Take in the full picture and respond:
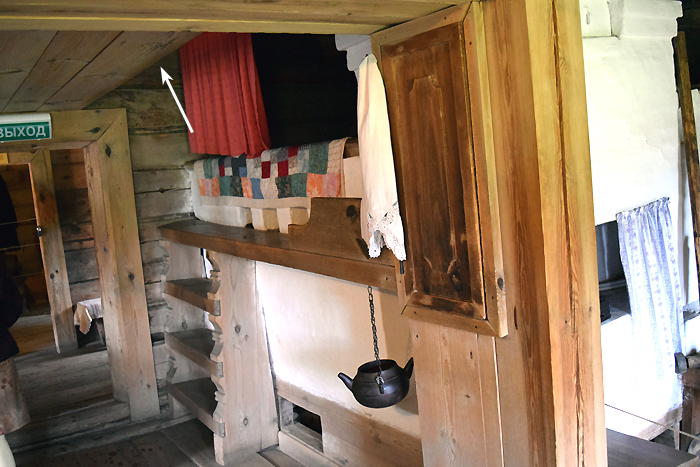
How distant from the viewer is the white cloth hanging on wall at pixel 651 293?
140 inches

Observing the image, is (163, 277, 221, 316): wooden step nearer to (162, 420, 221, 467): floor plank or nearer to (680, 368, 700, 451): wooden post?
(162, 420, 221, 467): floor plank

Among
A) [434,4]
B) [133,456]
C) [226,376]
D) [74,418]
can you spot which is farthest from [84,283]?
[434,4]

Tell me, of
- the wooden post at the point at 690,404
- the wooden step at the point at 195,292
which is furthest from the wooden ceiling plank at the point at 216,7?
the wooden post at the point at 690,404

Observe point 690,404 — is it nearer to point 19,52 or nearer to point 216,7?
point 216,7

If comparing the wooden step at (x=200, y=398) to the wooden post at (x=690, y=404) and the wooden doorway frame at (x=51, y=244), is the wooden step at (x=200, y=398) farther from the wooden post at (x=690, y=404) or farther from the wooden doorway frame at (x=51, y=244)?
the wooden post at (x=690, y=404)

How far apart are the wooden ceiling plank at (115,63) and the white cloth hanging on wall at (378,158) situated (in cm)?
108

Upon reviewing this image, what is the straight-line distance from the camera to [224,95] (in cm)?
325

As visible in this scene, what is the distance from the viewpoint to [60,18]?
130 cm

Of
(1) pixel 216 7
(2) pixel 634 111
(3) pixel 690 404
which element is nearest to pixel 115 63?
(1) pixel 216 7

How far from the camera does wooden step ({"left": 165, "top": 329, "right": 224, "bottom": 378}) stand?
344cm

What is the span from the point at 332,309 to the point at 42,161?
398 centimetres

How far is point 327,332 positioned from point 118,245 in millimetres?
1737

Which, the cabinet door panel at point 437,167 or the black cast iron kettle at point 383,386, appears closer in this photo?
the cabinet door panel at point 437,167

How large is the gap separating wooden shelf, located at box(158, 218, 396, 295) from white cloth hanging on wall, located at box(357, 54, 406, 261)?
298 millimetres
